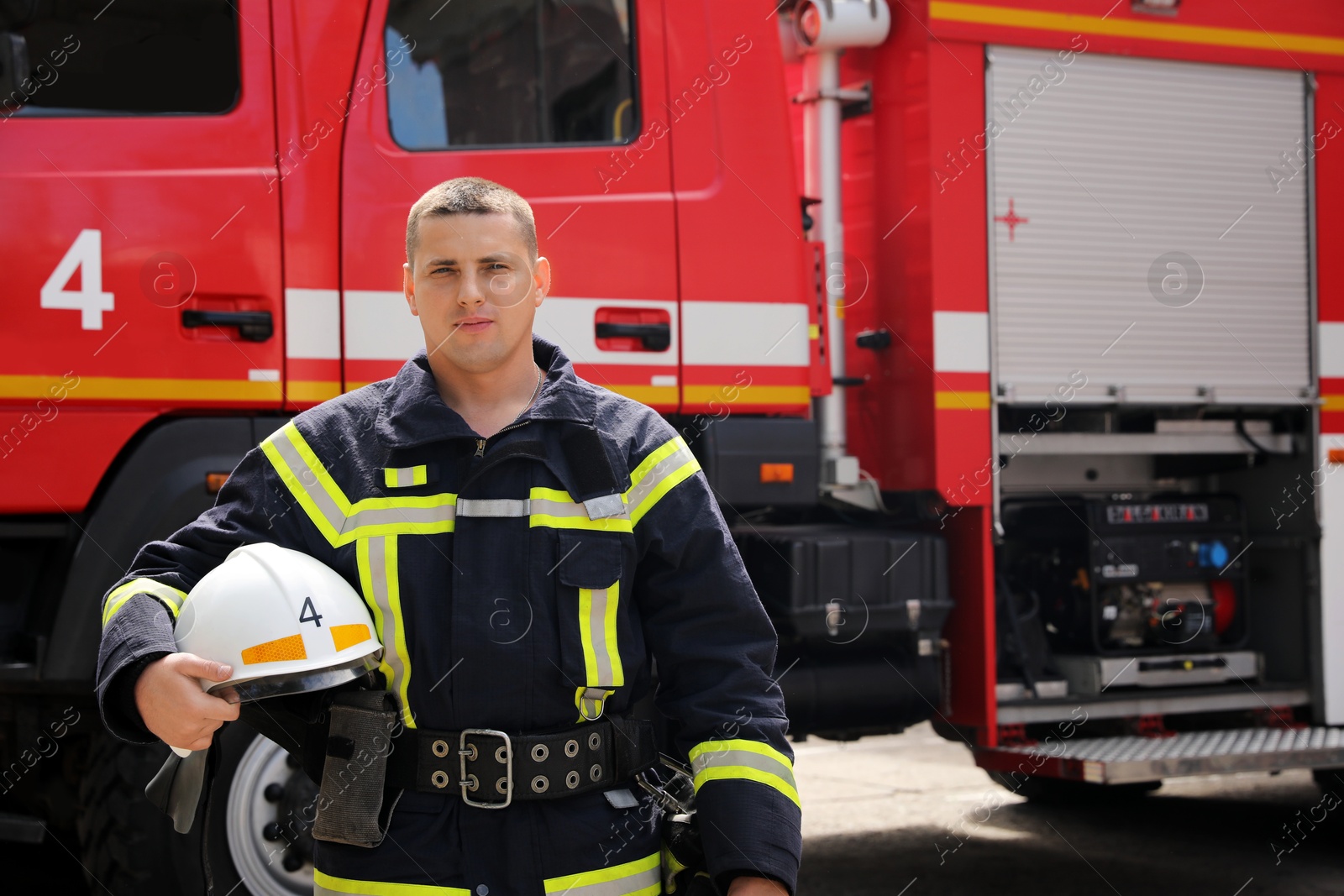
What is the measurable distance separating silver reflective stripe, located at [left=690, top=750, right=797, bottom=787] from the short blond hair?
755 mm

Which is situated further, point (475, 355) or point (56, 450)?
point (56, 450)

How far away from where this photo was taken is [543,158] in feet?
11.7

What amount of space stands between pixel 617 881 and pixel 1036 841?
13.5 ft

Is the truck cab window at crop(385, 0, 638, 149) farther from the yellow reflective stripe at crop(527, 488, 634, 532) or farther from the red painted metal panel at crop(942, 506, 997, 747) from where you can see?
the yellow reflective stripe at crop(527, 488, 634, 532)

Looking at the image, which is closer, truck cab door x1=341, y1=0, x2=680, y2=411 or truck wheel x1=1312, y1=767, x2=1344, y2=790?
truck cab door x1=341, y1=0, x2=680, y2=411

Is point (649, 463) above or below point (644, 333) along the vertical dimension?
below

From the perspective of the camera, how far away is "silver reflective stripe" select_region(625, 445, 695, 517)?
1.94 meters

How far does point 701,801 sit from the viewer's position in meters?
1.87

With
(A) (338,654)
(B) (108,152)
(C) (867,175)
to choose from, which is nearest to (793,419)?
(C) (867,175)

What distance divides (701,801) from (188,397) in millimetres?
1900

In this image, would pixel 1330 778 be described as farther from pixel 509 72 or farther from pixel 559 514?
pixel 559 514

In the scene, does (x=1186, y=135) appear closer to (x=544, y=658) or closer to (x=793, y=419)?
(x=793, y=419)

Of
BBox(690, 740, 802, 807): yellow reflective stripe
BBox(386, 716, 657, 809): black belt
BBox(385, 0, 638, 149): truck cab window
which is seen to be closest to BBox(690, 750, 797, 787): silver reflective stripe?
BBox(690, 740, 802, 807): yellow reflective stripe

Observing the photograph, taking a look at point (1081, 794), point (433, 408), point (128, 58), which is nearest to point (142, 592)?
point (433, 408)
